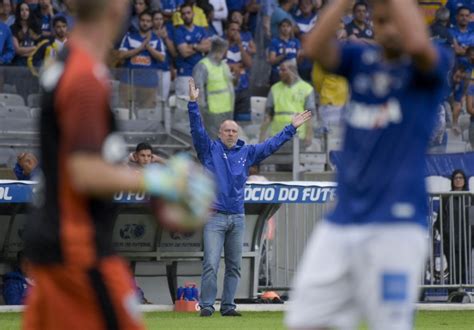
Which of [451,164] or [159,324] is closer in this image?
[159,324]

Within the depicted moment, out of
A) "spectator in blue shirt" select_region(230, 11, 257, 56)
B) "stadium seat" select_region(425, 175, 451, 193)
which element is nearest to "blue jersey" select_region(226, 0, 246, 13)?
"spectator in blue shirt" select_region(230, 11, 257, 56)

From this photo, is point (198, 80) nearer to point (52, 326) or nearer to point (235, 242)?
point (235, 242)

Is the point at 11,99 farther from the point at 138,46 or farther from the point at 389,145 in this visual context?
the point at 389,145

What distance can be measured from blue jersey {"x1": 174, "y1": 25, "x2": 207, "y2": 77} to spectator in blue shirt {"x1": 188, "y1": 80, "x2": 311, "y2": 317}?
6129 mm

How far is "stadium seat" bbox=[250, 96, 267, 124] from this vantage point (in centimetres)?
2140

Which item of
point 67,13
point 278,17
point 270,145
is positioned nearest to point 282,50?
point 278,17

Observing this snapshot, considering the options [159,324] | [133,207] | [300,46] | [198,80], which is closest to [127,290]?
[159,324]

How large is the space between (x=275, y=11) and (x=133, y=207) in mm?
6747

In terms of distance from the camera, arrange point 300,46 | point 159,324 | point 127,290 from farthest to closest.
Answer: point 300,46
point 159,324
point 127,290

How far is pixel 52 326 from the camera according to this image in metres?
5.12

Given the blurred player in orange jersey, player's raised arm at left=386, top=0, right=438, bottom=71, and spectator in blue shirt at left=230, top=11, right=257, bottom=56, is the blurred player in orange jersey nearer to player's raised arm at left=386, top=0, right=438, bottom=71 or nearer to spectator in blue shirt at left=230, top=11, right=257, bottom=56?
player's raised arm at left=386, top=0, right=438, bottom=71

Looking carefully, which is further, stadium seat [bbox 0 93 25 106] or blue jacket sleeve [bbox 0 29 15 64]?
blue jacket sleeve [bbox 0 29 15 64]

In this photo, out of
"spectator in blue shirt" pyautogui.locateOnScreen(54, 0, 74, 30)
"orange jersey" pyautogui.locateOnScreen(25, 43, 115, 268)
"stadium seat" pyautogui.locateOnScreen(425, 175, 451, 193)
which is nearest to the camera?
"orange jersey" pyautogui.locateOnScreen(25, 43, 115, 268)

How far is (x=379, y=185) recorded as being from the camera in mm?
5918
